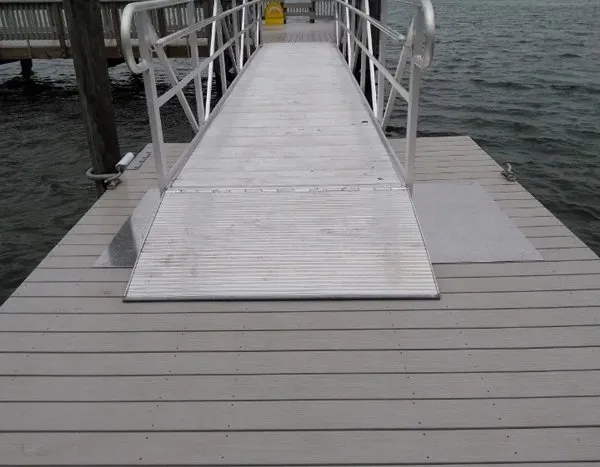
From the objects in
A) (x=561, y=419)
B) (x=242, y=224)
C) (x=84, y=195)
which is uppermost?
(x=242, y=224)

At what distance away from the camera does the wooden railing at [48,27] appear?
1126 cm

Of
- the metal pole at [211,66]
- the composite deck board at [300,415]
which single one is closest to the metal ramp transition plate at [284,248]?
the composite deck board at [300,415]

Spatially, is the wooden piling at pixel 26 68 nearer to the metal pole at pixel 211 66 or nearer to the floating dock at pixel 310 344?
the metal pole at pixel 211 66

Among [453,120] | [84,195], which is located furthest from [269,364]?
[453,120]

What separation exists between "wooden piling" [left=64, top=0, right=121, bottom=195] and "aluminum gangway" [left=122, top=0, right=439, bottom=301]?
0.89m

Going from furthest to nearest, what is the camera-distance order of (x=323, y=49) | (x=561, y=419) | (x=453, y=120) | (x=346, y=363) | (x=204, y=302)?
(x=453, y=120)
(x=323, y=49)
(x=204, y=302)
(x=346, y=363)
(x=561, y=419)

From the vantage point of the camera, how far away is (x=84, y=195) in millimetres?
7598

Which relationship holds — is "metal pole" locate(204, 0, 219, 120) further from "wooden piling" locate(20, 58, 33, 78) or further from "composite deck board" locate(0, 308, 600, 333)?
"wooden piling" locate(20, 58, 33, 78)

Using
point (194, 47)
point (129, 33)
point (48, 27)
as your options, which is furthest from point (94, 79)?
point (48, 27)

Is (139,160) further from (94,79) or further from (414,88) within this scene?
(414,88)

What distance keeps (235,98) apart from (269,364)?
4.10 m

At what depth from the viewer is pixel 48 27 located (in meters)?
11.6

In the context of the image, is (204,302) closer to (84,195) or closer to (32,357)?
(32,357)

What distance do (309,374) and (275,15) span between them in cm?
1250
